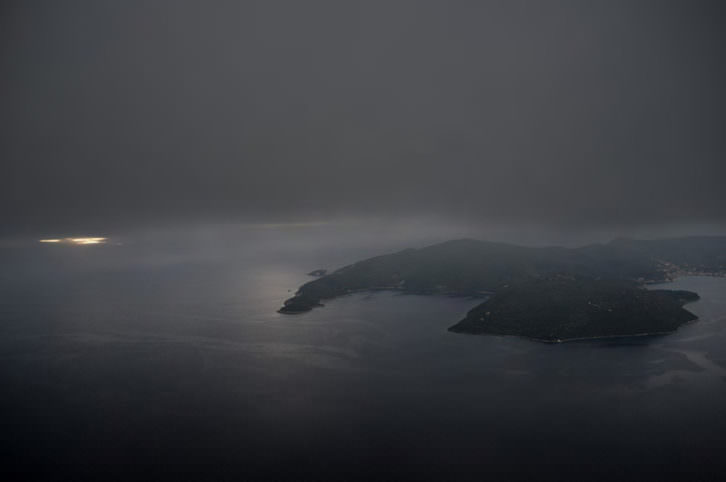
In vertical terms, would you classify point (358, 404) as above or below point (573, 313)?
below

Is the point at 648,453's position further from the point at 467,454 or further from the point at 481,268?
the point at 481,268

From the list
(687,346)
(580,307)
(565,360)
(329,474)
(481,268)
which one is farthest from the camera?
(481,268)

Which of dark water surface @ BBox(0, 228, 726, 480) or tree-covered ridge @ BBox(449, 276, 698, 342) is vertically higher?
tree-covered ridge @ BBox(449, 276, 698, 342)

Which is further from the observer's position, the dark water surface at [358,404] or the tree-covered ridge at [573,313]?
the tree-covered ridge at [573,313]

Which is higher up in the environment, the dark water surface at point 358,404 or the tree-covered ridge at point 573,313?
the tree-covered ridge at point 573,313

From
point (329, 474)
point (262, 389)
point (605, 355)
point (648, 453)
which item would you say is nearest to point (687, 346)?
point (605, 355)

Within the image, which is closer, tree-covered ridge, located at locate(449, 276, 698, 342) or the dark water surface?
the dark water surface

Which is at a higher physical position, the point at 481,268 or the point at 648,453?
the point at 481,268

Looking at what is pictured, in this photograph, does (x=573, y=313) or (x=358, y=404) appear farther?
(x=573, y=313)
